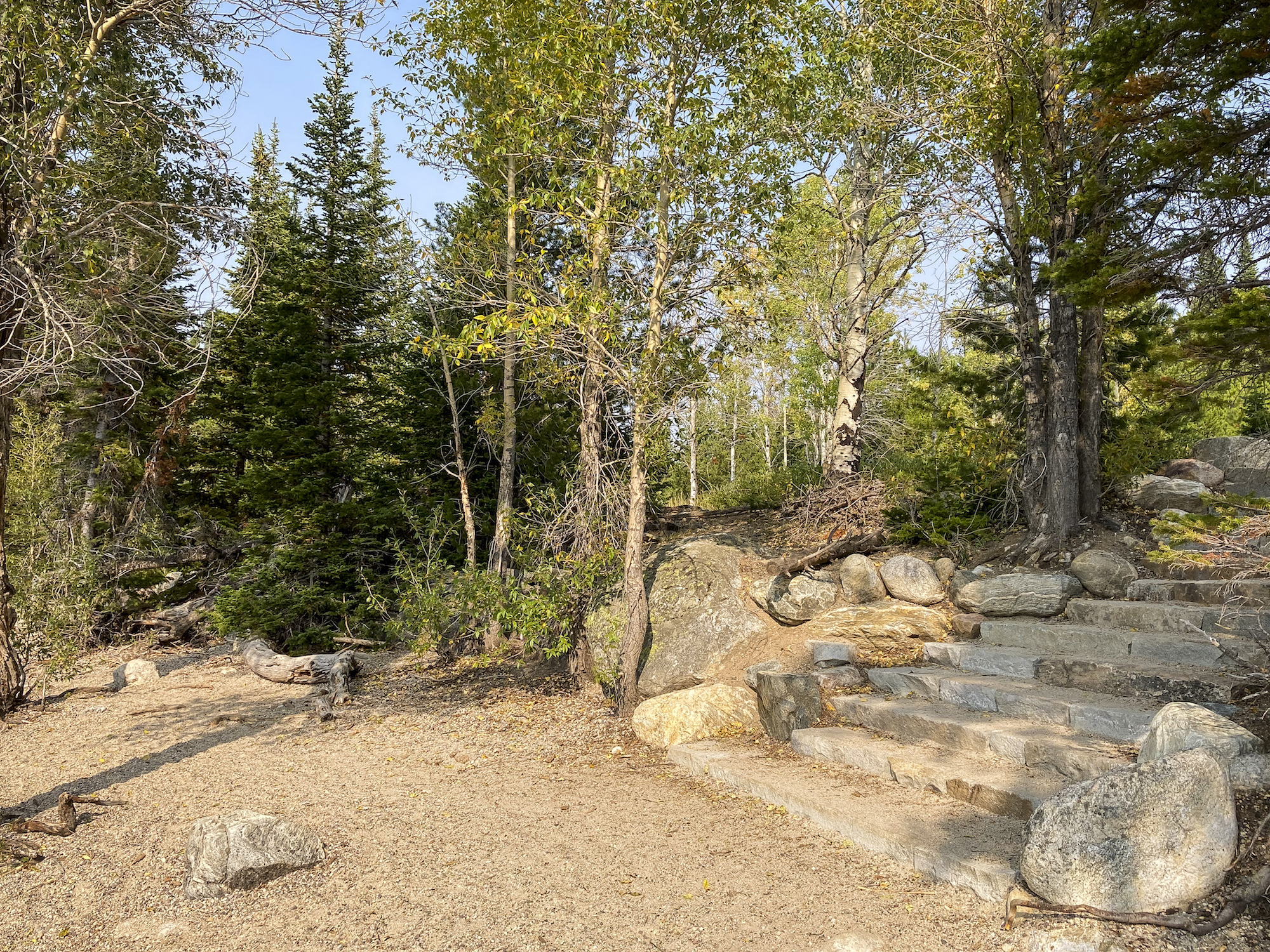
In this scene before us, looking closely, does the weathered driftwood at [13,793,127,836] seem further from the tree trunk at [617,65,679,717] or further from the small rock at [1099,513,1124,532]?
the small rock at [1099,513,1124,532]

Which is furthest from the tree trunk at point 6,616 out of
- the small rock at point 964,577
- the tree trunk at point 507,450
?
the small rock at point 964,577

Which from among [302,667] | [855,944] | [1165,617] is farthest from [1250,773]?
[302,667]

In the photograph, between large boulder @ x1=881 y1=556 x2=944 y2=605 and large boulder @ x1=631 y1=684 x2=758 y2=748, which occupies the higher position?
large boulder @ x1=881 y1=556 x2=944 y2=605

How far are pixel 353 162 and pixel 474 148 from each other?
6.02 metres

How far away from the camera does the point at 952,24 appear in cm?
844

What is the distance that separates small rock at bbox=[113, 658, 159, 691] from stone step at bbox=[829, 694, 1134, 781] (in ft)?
27.6

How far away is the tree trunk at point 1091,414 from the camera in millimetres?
8211

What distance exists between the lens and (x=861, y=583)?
320 inches

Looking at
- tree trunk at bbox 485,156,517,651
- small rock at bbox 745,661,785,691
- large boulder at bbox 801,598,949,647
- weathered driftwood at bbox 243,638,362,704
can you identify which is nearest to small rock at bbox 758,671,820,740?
small rock at bbox 745,661,785,691

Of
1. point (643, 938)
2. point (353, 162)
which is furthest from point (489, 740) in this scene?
point (353, 162)

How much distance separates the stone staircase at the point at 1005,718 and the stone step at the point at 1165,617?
12mm

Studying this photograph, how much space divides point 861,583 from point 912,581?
520mm

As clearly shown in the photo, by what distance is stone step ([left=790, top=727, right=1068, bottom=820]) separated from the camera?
4414 mm

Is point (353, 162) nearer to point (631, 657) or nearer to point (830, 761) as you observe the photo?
point (631, 657)
